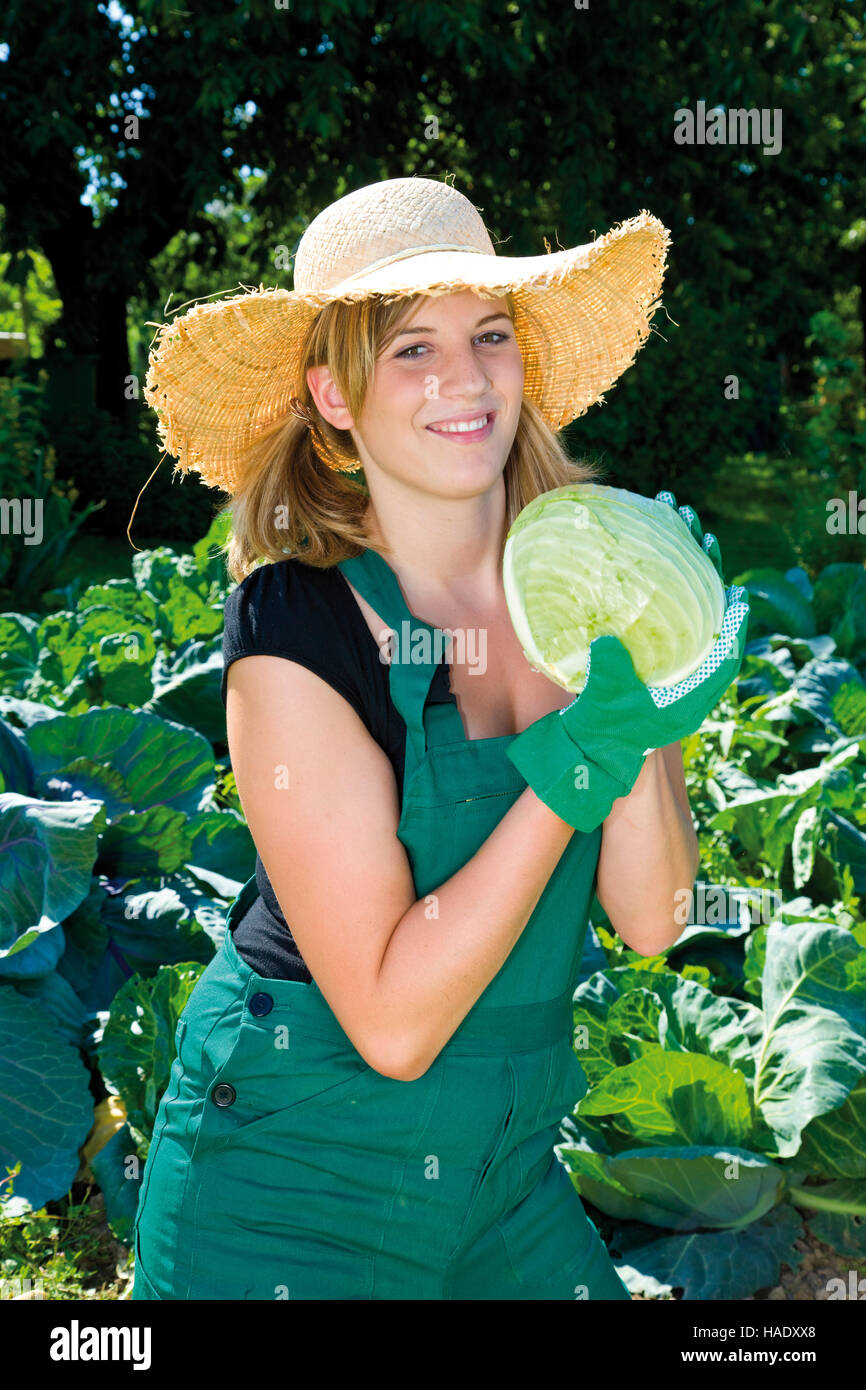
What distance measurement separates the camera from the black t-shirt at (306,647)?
5.87 feet

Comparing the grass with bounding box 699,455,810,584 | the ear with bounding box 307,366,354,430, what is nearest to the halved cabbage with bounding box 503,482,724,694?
the ear with bounding box 307,366,354,430

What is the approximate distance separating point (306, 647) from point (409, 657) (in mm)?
160

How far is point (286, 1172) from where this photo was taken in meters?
1.80

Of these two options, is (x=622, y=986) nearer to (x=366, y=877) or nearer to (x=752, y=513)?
(x=366, y=877)

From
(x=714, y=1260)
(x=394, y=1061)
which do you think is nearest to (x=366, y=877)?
(x=394, y=1061)

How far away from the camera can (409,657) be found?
185cm

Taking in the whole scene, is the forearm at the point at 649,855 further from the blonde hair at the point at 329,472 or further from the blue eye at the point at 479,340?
the blue eye at the point at 479,340

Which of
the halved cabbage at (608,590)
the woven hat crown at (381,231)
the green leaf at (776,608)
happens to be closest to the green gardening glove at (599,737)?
the halved cabbage at (608,590)

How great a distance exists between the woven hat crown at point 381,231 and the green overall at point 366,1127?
0.54m

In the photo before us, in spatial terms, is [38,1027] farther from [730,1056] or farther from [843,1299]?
[843,1299]

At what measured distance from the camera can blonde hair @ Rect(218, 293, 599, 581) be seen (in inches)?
75.9

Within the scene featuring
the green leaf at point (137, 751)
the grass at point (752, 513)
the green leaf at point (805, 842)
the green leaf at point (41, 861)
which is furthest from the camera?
the grass at point (752, 513)

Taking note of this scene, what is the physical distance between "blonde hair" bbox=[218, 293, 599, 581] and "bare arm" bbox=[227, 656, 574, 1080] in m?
0.30
